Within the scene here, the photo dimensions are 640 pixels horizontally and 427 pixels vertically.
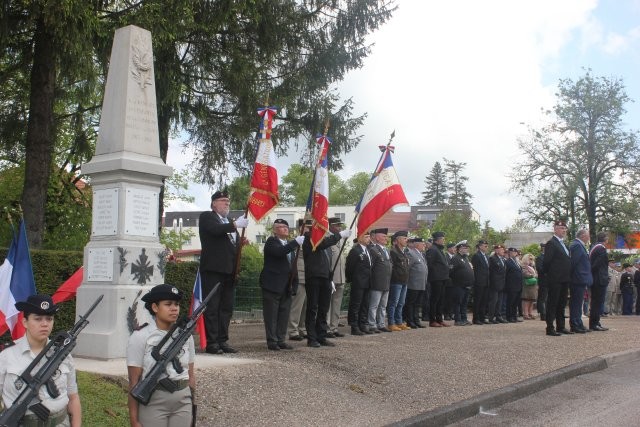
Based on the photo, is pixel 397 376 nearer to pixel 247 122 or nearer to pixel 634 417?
pixel 634 417

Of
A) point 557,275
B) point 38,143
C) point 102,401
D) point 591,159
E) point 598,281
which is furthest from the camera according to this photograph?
point 591,159

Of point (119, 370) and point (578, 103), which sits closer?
point (119, 370)

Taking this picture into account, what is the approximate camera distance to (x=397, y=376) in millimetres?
8320

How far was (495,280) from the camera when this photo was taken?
16781 mm

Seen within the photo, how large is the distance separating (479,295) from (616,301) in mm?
11286

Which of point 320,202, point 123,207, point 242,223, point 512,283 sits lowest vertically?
point 512,283

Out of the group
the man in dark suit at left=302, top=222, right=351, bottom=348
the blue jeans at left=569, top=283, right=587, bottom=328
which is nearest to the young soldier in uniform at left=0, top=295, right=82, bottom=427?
the man in dark suit at left=302, top=222, right=351, bottom=348

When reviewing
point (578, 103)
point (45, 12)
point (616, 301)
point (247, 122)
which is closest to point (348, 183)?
point (578, 103)

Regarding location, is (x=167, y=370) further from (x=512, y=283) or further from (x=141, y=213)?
(x=512, y=283)

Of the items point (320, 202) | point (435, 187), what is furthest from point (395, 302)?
point (435, 187)

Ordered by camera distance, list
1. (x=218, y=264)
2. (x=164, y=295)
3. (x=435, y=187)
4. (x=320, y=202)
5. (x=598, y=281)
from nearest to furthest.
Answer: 1. (x=164, y=295)
2. (x=218, y=264)
3. (x=320, y=202)
4. (x=598, y=281)
5. (x=435, y=187)

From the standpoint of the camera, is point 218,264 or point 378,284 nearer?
point 218,264

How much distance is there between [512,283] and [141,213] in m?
11.4

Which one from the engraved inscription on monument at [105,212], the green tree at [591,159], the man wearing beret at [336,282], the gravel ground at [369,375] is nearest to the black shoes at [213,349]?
the gravel ground at [369,375]
